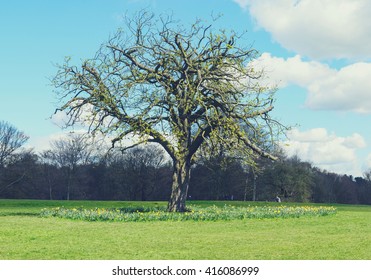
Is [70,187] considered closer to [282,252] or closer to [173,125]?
[173,125]

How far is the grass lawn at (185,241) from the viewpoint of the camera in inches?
521

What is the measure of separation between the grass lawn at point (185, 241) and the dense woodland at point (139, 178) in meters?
47.6

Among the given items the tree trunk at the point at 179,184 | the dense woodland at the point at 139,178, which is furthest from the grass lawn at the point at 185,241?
the dense woodland at the point at 139,178

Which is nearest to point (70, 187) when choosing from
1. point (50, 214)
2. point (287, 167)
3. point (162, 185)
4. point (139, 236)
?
point (162, 185)

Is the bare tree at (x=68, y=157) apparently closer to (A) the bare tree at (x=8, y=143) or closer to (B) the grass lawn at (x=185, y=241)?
(A) the bare tree at (x=8, y=143)

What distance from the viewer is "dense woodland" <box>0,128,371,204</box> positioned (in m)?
73.7

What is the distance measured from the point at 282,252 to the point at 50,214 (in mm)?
17827

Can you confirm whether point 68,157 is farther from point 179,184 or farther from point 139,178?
point 179,184

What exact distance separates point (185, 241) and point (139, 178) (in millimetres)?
67615

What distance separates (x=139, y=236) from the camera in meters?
17.5

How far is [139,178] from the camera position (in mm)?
83125

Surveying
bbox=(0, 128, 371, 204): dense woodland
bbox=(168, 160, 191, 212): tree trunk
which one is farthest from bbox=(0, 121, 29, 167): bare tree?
bbox=(168, 160, 191, 212): tree trunk

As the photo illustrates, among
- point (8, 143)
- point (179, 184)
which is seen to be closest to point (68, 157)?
point (8, 143)

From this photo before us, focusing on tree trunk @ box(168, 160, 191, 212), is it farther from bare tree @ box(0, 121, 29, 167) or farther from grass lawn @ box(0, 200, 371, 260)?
bare tree @ box(0, 121, 29, 167)
